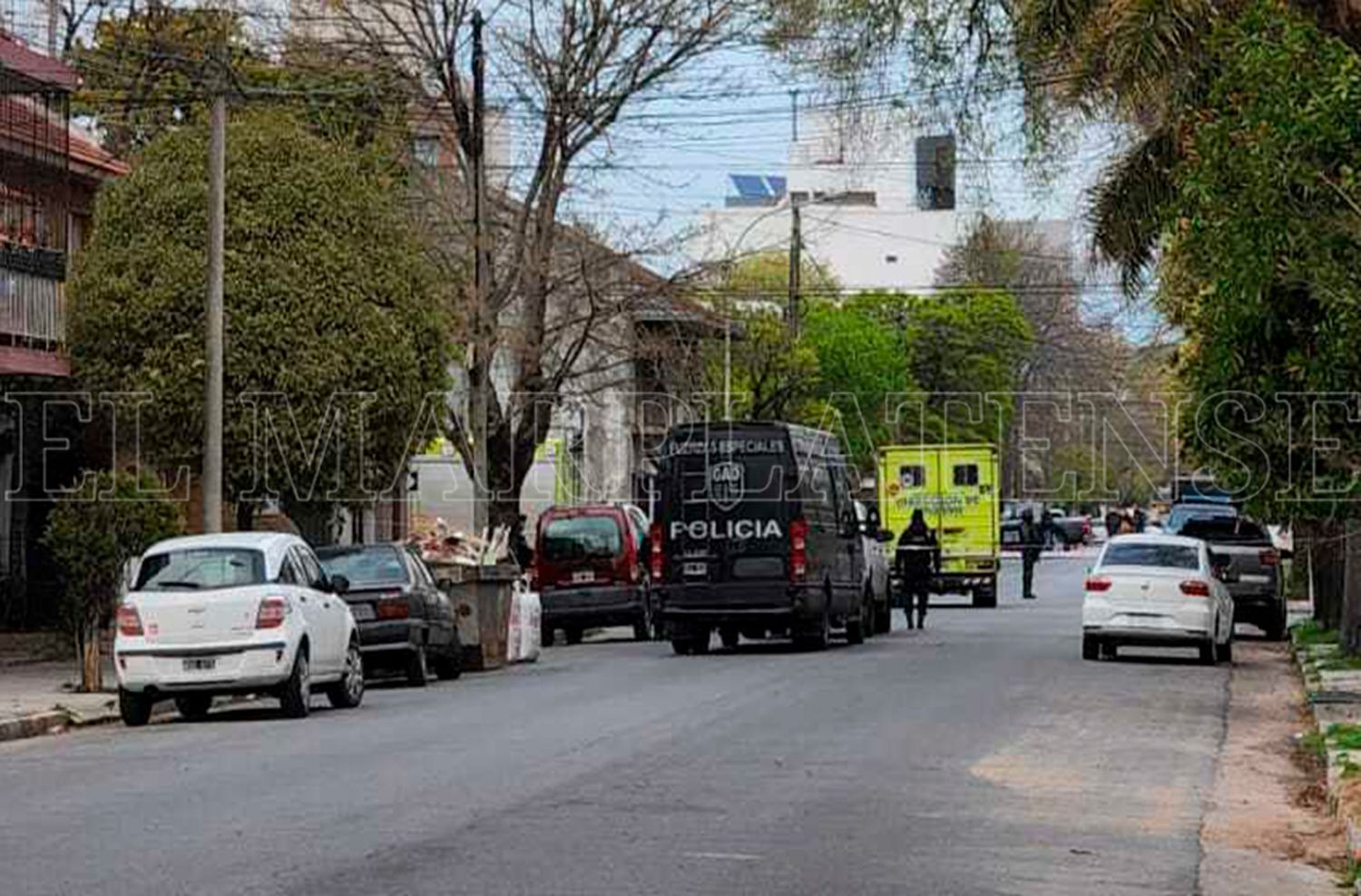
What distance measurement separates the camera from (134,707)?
2227 cm

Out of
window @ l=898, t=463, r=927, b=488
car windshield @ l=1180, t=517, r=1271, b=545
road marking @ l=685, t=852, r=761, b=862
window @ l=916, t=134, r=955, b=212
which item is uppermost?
window @ l=916, t=134, r=955, b=212

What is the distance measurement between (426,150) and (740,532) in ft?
57.6

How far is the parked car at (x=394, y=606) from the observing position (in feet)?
88.5

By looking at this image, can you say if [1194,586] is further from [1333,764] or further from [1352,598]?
[1333,764]

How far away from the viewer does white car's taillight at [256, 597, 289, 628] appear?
71.5 feet

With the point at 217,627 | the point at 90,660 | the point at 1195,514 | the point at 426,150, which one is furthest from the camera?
the point at 426,150

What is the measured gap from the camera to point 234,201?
3316cm

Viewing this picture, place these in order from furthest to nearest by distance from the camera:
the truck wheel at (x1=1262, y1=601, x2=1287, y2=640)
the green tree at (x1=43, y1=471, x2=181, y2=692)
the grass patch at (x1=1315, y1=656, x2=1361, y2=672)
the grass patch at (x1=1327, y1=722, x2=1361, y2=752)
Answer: the truck wheel at (x1=1262, y1=601, x2=1287, y2=640) → the grass patch at (x1=1315, y1=656, x2=1361, y2=672) → the green tree at (x1=43, y1=471, x2=181, y2=692) → the grass patch at (x1=1327, y1=722, x2=1361, y2=752)

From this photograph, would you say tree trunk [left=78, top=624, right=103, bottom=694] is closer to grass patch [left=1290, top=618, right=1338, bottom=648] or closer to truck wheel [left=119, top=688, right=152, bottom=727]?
truck wheel [left=119, top=688, right=152, bottom=727]

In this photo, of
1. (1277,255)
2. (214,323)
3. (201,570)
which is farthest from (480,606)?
(1277,255)

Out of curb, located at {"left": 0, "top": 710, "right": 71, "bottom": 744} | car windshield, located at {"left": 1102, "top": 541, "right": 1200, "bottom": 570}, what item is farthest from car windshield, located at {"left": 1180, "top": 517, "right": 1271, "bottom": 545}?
curb, located at {"left": 0, "top": 710, "right": 71, "bottom": 744}

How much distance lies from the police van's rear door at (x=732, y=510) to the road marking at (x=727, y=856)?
60.8 feet

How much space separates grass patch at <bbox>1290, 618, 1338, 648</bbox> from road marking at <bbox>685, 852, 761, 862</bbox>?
23.5m

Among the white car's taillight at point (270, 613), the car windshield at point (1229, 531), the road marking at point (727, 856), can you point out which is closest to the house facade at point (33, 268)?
the white car's taillight at point (270, 613)
